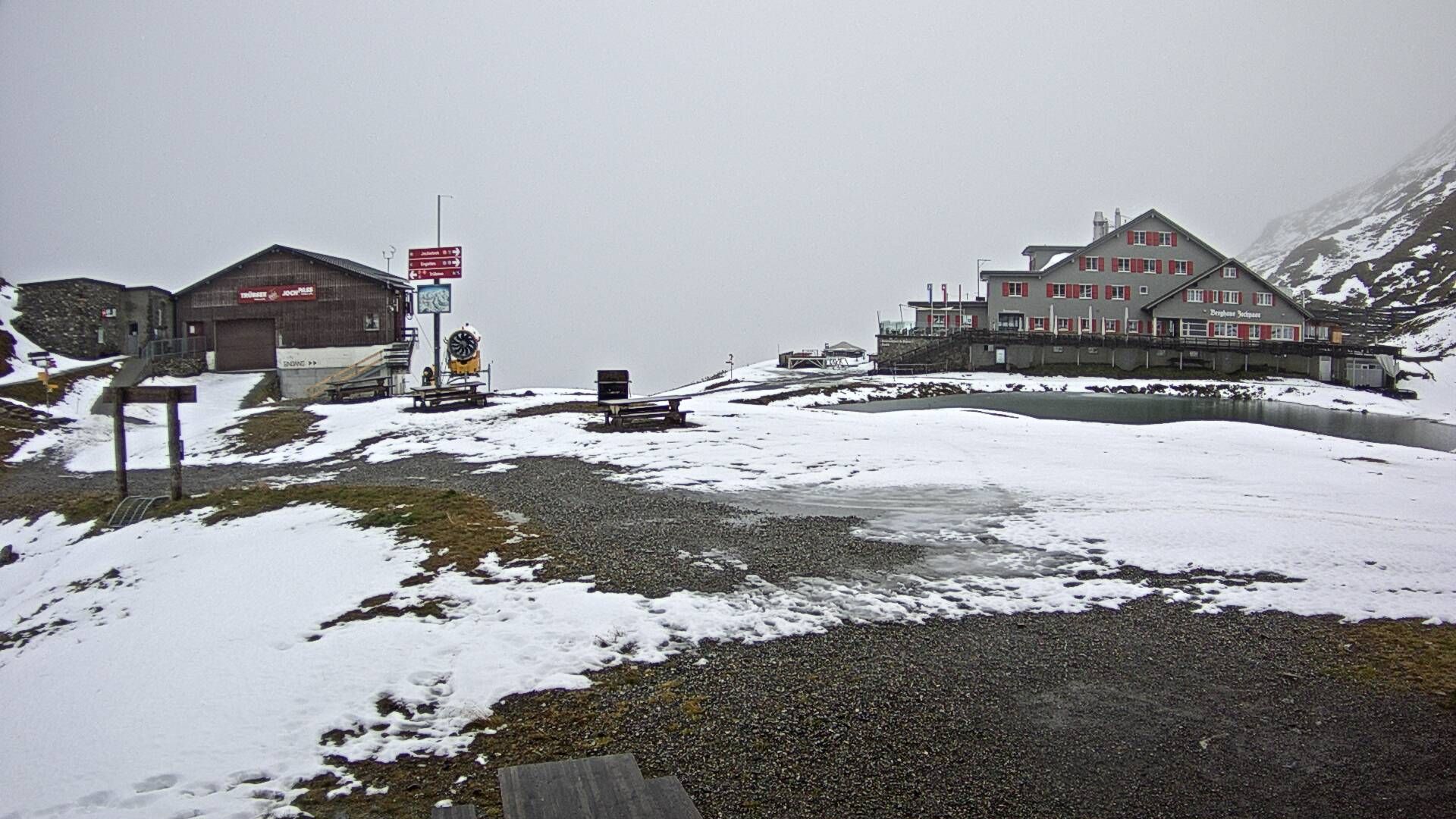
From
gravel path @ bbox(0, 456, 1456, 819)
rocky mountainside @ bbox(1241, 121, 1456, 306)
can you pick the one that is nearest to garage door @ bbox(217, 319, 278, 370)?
gravel path @ bbox(0, 456, 1456, 819)

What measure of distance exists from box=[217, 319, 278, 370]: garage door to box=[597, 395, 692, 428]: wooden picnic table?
3140 centimetres

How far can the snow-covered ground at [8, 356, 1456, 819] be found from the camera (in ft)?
18.0

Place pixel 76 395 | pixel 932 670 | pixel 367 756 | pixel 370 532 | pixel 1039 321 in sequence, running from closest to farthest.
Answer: pixel 367 756
pixel 932 670
pixel 370 532
pixel 76 395
pixel 1039 321

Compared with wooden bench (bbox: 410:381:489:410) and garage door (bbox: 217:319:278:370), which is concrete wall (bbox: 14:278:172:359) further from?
wooden bench (bbox: 410:381:489:410)

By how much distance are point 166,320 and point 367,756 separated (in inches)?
2021

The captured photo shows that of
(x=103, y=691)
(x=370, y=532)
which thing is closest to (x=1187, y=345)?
(x=370, y=532)

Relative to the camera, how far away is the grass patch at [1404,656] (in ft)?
20.1

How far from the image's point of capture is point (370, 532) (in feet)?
35.6

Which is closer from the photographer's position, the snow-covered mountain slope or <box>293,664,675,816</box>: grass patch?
<box>293,664,675,816</box>: grass patch

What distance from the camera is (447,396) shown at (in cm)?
2997

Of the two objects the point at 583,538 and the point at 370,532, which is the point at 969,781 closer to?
the point at 583,538

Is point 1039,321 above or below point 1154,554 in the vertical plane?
above

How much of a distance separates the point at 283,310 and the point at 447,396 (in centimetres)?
2167

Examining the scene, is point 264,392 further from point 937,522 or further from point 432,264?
point 937,522
